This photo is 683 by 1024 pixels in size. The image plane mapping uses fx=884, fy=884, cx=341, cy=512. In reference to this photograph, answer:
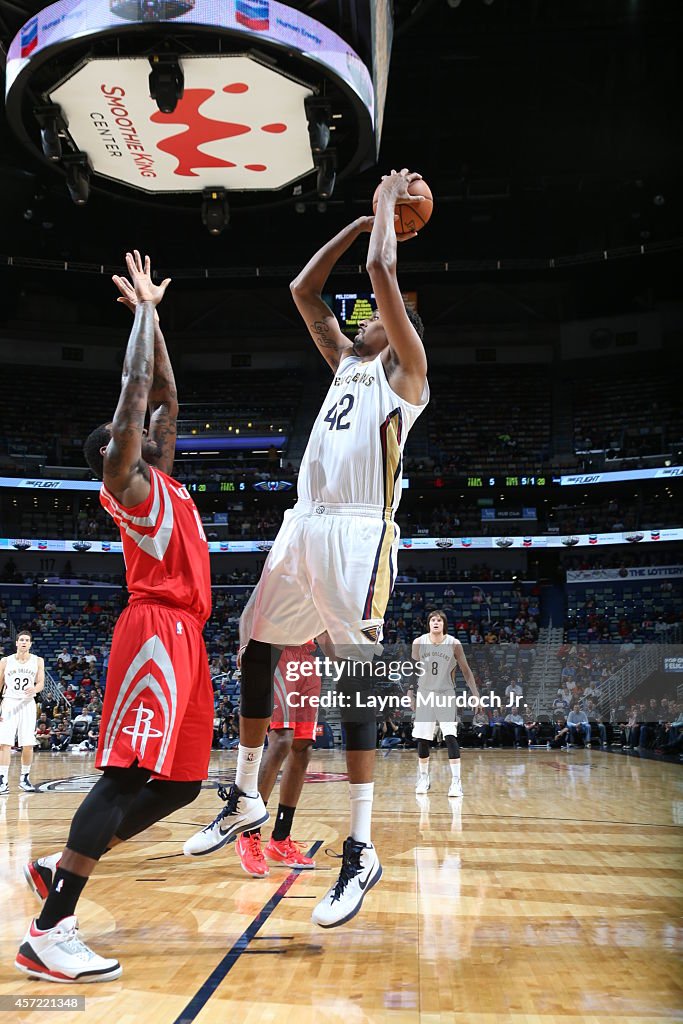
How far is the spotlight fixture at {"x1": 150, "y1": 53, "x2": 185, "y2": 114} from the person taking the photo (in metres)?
11.3

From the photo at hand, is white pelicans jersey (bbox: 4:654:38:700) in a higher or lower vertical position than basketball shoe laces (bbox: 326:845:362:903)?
higher

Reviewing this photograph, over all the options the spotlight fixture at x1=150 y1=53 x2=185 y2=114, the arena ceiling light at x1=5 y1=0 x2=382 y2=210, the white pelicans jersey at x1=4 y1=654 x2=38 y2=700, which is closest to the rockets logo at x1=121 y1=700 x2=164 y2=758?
the white pelicans jersey at x1=4 y1=654 x2=38 y2=700

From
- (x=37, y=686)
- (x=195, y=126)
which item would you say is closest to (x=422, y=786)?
(x=37, y=686)

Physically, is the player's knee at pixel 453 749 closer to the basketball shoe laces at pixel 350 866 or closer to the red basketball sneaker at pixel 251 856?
the red basketball sneaker at pixel 251 856

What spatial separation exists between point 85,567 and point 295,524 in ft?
94.2

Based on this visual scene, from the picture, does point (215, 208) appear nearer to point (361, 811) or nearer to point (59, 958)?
point (361, 811)

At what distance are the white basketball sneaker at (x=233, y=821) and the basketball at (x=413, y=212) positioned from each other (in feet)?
9.03

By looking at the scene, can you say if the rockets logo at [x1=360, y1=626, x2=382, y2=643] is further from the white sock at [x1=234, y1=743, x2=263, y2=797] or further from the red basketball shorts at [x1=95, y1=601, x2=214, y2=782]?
the white sock at [x1=234, y1=743, x2=263, y2=797]

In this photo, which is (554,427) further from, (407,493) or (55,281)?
(55,281)

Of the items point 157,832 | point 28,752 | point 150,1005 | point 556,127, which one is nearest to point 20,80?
point 28,752

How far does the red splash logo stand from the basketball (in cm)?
906

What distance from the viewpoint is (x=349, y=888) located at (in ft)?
11.6

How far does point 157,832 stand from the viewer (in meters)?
7.56

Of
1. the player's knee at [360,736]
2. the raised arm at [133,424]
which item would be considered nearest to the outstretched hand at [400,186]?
the raised arm at [133,424]
